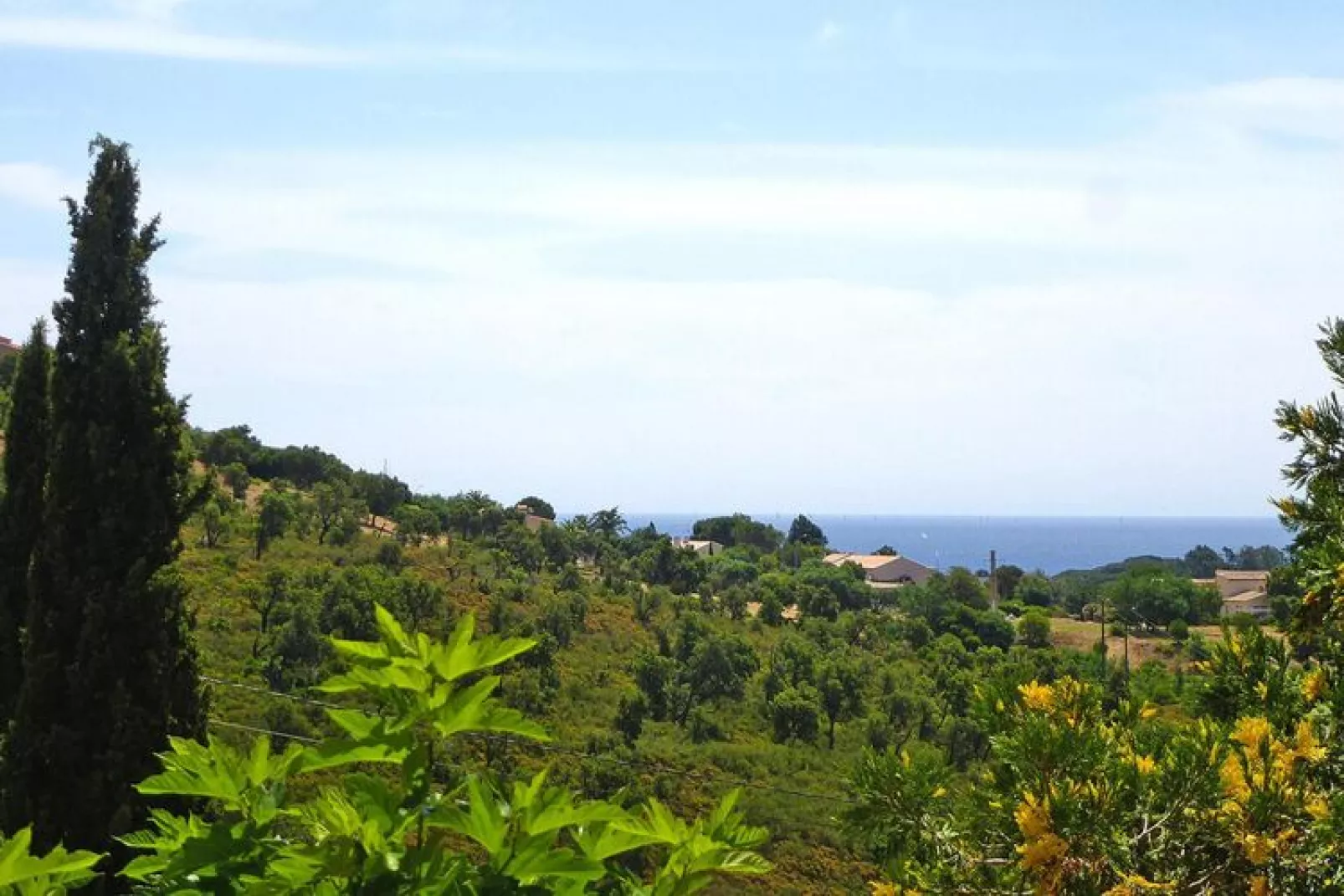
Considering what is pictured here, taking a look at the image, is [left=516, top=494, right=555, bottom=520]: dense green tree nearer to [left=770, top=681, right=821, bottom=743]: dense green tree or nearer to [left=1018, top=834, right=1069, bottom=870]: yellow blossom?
[left=770, top=681, right=821, bottom=743]: dense green tree

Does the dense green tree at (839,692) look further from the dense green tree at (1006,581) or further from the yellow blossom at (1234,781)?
the dense green tree at (1006,581)

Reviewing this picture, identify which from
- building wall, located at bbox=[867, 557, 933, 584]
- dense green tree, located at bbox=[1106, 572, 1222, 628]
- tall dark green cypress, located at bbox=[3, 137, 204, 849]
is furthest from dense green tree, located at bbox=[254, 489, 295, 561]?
building wall, located at bbox=[867, 557, 933, 584]

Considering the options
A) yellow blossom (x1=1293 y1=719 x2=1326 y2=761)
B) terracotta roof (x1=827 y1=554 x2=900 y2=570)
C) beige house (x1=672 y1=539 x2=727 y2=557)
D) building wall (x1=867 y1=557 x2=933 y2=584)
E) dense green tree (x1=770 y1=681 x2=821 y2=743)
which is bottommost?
dense green tree (x1=770 y1=681 x2=821 y2=743)

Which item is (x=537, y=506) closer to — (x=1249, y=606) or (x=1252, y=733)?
(x=1249, y=606)

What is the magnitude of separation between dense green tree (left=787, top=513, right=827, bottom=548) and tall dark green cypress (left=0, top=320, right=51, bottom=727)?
6676cm

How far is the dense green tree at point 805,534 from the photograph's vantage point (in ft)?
265

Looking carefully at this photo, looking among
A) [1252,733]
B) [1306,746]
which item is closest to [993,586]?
[1306,746]

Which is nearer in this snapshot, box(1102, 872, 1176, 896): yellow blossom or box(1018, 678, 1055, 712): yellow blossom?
box(1102, 872, 1176, 896): yellow blossom

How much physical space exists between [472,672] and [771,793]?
25594 millimetres

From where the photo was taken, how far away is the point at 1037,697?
13.0 ft

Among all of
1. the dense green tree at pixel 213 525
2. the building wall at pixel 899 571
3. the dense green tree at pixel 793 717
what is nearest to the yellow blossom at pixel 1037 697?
the dense green tree at pixel 793 717

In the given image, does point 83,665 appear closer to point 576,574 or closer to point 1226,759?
point 1226,759

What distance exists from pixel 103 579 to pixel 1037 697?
1023 cm

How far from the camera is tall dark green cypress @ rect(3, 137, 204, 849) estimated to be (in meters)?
11.1
